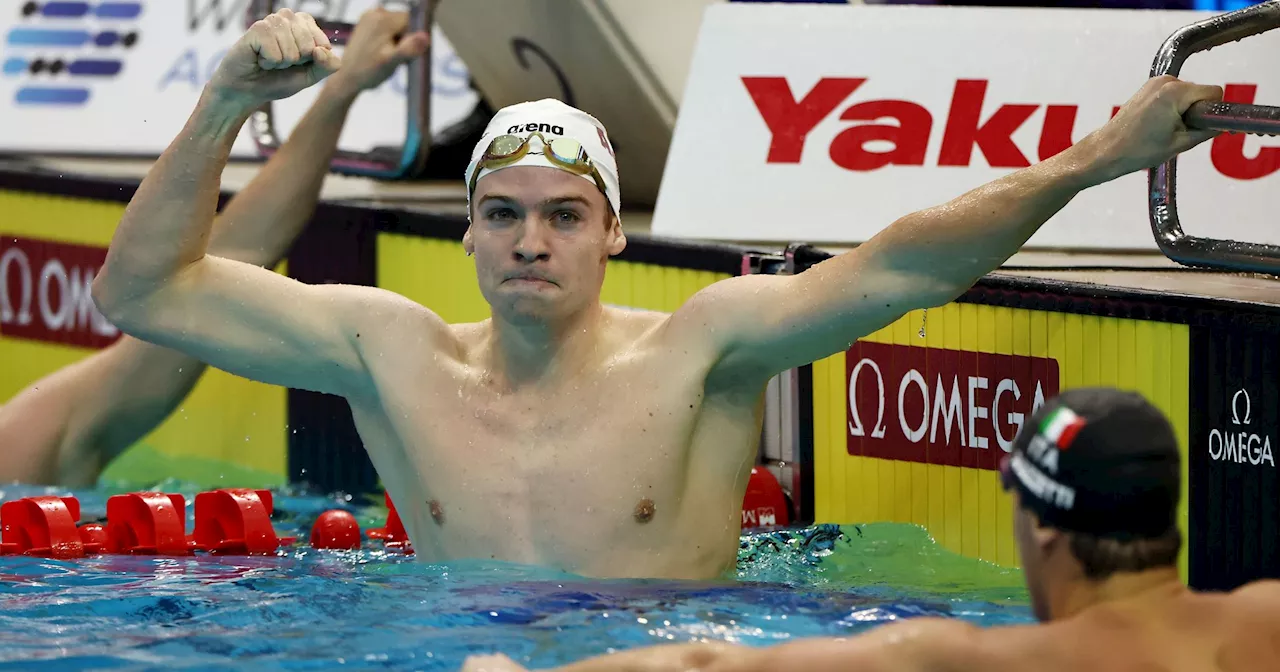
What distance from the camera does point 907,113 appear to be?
15.4ft

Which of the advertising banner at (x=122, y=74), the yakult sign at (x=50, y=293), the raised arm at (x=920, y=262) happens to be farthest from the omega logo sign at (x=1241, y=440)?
the advertising banner at (x=122, y=74)

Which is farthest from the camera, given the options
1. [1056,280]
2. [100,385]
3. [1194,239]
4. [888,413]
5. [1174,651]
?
[100,385]

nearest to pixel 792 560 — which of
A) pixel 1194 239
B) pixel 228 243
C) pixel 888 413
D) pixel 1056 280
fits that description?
pixel 888 413

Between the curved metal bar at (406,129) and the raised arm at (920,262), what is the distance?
1971 mm

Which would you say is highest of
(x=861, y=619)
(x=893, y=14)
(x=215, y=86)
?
(x=893, y=14)

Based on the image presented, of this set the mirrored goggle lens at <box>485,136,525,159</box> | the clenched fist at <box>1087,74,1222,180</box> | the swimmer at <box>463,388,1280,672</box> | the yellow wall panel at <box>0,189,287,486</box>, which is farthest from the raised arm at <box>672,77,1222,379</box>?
the yellow wall panel at <box>0,189,287,486</box>

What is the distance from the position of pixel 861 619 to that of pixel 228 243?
8.02 ft

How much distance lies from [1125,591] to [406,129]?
355 cm

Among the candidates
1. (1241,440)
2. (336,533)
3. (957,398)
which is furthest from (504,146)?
(1241,440)

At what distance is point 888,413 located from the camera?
4266 mm

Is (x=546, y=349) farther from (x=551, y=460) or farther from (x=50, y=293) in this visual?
(x=50, y=293)

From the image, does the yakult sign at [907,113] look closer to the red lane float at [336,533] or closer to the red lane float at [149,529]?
the red lane float at [336,533]

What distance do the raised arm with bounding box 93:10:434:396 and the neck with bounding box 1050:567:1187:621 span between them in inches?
68.5

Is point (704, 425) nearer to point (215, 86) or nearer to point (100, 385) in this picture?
point (215, 86)
